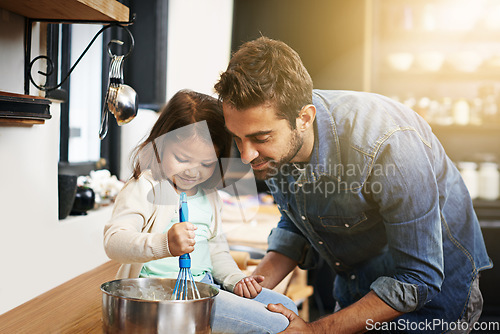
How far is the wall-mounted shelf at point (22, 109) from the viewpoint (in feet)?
3.69

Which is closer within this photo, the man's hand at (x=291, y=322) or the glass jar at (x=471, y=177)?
the man's hand at (x=291, y=322)

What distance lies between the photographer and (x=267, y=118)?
1117 millimetres

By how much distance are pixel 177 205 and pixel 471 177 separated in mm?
2800

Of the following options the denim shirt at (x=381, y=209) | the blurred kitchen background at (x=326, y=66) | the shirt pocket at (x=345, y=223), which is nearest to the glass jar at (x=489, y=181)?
the blurred kitchen background at (x=326, y=66)

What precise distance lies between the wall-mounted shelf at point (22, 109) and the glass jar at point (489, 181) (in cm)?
288

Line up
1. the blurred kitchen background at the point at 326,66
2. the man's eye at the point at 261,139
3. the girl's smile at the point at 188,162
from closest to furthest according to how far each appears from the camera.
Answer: the girl's smile at the point at 188,162 < the man's eye at the point at 261,139 < the blurred kitchen background at the point at 326,66

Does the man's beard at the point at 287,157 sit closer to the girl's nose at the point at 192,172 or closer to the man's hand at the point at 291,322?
the girl's nose at the point at 192,172

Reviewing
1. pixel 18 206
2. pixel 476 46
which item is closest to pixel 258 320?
pixel 18 206

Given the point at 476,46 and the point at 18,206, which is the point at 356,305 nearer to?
the point at 18,206

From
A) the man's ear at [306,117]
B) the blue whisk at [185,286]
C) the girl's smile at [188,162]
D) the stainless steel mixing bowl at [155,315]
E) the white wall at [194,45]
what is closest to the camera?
the stainless steel mixing bowl at [155,315]

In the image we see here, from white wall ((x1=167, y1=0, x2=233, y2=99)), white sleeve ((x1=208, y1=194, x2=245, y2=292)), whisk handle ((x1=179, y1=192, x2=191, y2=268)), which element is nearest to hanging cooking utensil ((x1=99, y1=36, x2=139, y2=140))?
white sleeve ((x1=208, y1=194, x2=245, y2=292))

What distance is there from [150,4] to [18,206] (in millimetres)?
1771

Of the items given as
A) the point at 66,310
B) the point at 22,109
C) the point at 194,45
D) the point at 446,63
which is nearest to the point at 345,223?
Result: the point at 66,310

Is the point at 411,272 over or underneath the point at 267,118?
underneath
